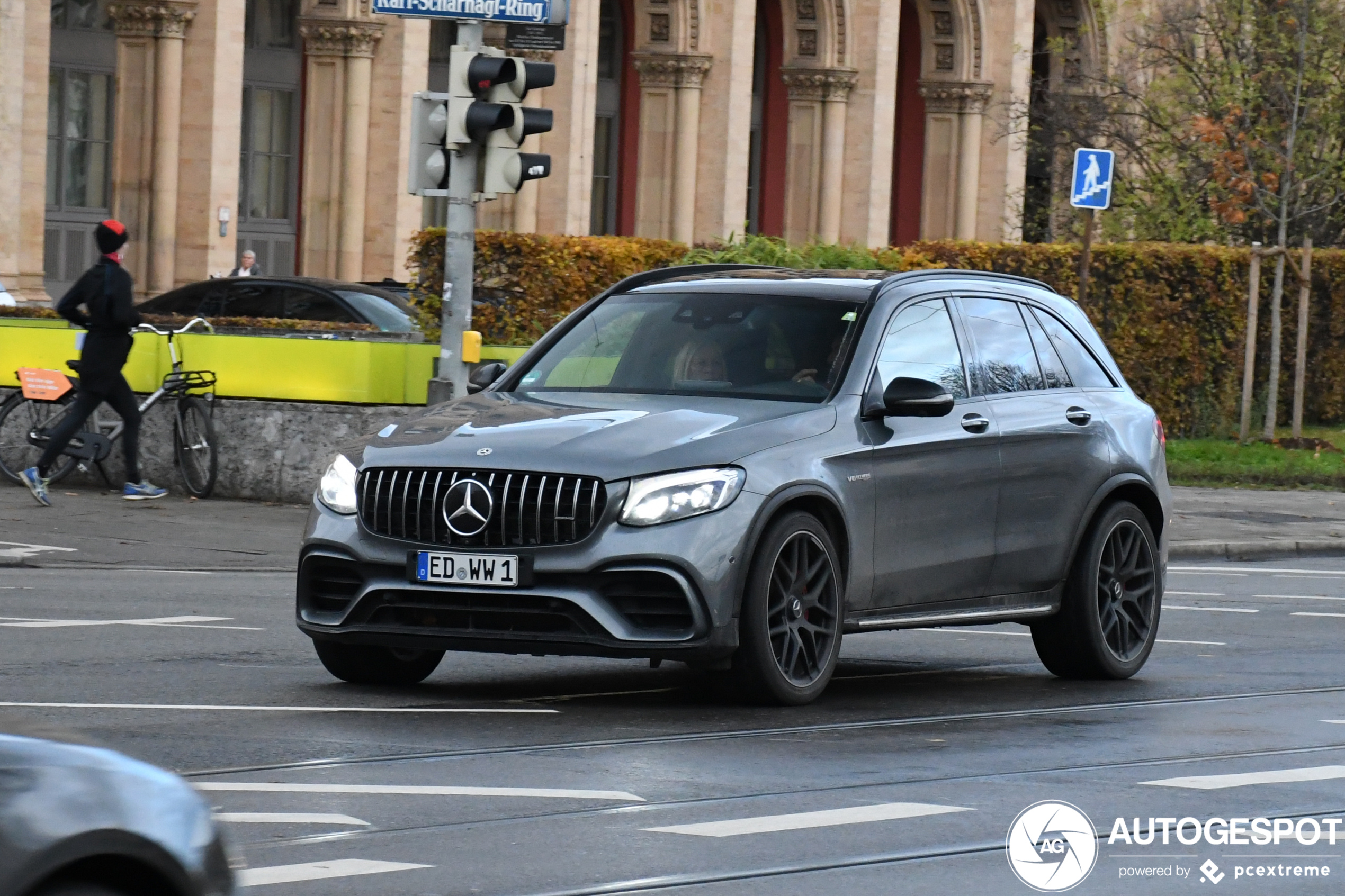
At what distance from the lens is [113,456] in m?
19.1

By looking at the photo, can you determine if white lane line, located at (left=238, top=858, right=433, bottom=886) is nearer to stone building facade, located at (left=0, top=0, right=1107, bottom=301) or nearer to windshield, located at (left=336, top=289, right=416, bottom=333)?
windshield, located at (left=336, top=289, right=416, bottom=333)

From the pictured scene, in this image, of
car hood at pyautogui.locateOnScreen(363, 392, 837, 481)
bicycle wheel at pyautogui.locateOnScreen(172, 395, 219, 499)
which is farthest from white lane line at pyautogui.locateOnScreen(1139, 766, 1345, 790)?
bicycle wheel at pyautogui.locateOnScreen(172, 395, 219, 499)

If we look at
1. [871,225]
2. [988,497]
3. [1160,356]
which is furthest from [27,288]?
[988,497]

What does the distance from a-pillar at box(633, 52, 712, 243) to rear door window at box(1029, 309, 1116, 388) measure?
35.8m

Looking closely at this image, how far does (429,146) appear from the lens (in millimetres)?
15555

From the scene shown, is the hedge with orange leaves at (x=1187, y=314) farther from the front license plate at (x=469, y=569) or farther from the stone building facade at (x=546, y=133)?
the front license plate at (x=469, y=569)

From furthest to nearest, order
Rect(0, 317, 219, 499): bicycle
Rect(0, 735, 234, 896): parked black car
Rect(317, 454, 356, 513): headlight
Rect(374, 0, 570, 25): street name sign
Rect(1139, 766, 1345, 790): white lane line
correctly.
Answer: Rect(0, 317, 219, 499): bicycle, Rect(374, 0, 570, 25): street name sign, Rect(317, 454, 356, 513): headlight, Rect(1139, 766, 1345, 790): white lane line, Rect(0, 735, 234, 896): parked black car

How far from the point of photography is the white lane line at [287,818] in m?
6.45

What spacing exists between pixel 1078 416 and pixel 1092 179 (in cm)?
1200

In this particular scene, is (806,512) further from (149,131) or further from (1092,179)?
(149,131)

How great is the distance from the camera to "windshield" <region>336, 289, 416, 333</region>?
23859 millimetres

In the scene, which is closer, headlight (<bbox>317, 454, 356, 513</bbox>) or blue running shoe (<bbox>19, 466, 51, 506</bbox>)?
headlight (<bbox>317, 454, 356, 513</bbox>)
